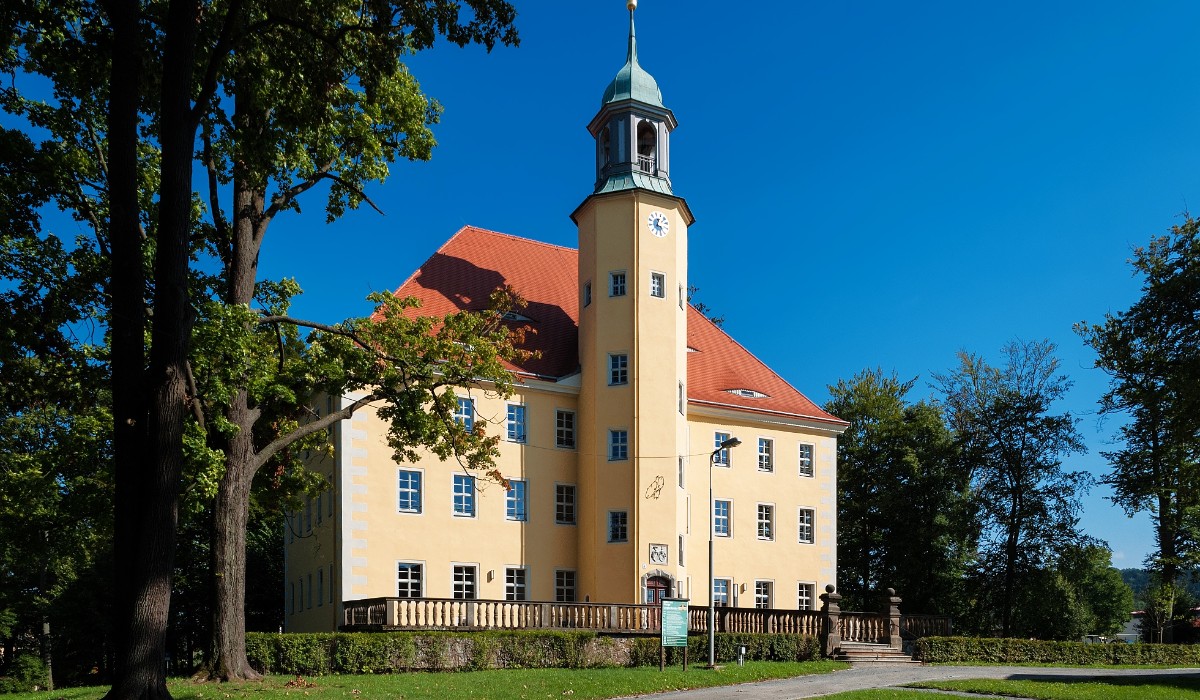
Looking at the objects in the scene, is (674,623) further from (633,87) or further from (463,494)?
(633,87)

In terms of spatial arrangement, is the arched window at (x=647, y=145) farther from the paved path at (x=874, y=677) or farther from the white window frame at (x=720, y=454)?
the paved path at (x=874, y=677)

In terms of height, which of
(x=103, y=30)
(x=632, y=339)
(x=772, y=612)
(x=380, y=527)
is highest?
(x=103, y=30)

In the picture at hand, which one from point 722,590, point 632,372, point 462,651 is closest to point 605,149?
point 632,372

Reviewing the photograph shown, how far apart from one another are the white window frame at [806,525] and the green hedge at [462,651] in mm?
11635

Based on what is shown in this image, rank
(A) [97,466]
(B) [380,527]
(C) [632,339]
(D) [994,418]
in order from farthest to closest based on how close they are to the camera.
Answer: (D) [994,418], (C) [632,339], (B) [380,527], (A) [97,466]

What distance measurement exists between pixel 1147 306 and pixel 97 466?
25.7 meters

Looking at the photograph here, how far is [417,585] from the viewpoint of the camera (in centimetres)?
3275

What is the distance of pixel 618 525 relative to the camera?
3441 cm

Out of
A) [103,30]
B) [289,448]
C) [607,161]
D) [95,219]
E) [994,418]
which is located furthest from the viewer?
[994,418]

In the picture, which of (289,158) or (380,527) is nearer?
(289,158)

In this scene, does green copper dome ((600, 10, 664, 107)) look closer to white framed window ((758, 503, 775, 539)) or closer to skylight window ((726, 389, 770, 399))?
skylight window ((726, 389, 770, 399))

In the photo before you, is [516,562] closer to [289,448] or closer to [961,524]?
[289,448]

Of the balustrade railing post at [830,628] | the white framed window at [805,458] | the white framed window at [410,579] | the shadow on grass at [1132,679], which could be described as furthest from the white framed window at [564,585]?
Answer: the shadow on grass at [1132,679]

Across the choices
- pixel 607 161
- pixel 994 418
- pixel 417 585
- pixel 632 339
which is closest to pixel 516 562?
pixel 417 585
